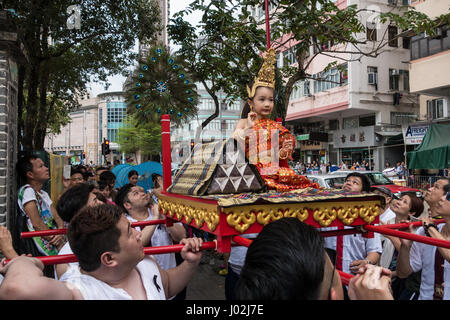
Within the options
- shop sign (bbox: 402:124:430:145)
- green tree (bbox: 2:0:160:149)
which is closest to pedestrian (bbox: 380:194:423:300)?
green tree (bbox: 2:0:160:149)

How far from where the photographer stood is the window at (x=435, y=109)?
1650 centimetres

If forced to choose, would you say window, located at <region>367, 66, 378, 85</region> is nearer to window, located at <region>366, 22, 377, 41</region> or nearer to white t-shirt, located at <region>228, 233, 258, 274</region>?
window, located at <region>366, 22, 377, 41</region>

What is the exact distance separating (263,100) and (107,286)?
1969mm

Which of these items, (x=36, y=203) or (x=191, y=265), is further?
(x=36, y=203)

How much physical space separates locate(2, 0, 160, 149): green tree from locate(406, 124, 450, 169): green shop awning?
31.8 ft

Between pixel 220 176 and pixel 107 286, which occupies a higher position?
pixel 220 176

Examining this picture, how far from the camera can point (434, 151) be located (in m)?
11.3

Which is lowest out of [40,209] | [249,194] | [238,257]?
[238,257]

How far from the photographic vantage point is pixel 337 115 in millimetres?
23547

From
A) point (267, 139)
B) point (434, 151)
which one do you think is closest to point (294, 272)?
point (267, 139)

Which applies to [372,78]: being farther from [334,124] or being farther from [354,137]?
[334,124]

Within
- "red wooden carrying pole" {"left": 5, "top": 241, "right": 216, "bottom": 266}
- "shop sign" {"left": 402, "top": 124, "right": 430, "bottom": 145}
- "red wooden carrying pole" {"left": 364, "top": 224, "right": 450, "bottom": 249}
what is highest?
"shop sign" {"left": 402, "top": 124, "right": 430, "bottom": 145}

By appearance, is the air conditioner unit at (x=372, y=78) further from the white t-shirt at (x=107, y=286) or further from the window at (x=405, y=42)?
the white t-shirt at (x=107, y=286)

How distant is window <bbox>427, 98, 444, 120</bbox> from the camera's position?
16.5m
